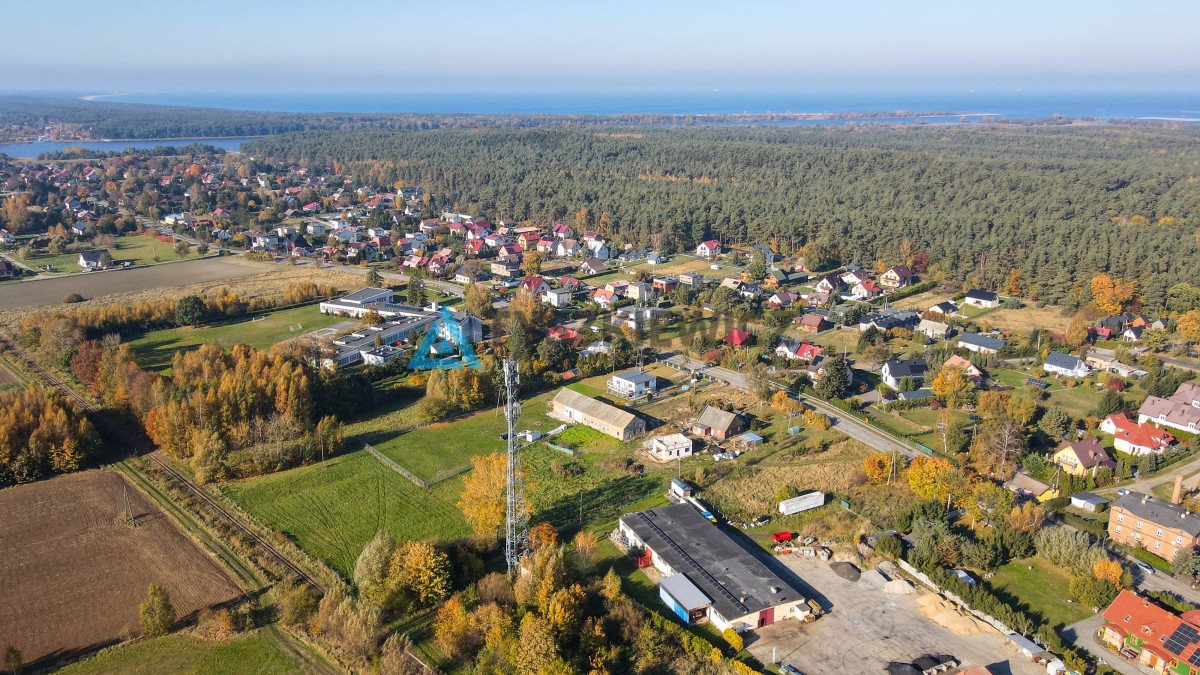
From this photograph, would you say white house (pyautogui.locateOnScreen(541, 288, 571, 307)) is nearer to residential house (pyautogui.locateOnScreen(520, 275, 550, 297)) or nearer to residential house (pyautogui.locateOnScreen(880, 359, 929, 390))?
residential house (pyautogui.locateOnScreen(520, 275, 550, 297))

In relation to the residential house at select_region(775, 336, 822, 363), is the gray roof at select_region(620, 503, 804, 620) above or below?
below

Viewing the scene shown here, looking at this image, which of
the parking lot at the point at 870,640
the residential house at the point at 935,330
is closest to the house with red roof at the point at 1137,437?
the residential house at the point at 935,330

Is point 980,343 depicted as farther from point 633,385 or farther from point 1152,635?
point 1152,635

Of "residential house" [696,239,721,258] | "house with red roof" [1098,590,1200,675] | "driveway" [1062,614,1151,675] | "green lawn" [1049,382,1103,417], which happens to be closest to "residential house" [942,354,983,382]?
"green lawn" [1049,382,1103,417]

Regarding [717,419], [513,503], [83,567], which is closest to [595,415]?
[717,419]

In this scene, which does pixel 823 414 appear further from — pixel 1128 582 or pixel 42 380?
pixel 42 380

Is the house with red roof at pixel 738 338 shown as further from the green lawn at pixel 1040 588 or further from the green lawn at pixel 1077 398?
the green lawn at pixel 1040 588

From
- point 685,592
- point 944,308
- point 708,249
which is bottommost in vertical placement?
point 685,592
